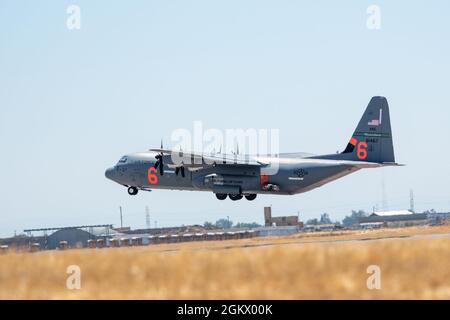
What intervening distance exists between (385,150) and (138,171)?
1866cm

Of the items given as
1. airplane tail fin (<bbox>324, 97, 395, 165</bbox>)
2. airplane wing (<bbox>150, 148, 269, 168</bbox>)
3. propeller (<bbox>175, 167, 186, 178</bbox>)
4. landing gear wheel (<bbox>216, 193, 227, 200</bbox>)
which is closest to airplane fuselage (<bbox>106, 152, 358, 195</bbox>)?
propeller (<bbox>175, 167, 186, 178</bbox>)

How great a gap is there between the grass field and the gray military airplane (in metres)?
29.9

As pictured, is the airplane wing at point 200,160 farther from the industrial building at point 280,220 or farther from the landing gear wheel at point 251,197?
the industrial building at point 280,220

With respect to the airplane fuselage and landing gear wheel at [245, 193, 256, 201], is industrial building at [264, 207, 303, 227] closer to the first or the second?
landing gear wheel at [245, 193, 256, 201]

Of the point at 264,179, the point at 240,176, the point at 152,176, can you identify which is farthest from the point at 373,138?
the point at 152,176

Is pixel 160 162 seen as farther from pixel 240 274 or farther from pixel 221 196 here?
pixel 240 274

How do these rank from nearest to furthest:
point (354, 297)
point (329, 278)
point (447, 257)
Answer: point (354, 297), point (329, 278), point (447, 257)

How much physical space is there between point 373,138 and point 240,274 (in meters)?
38.5

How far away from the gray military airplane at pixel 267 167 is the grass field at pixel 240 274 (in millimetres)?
29887

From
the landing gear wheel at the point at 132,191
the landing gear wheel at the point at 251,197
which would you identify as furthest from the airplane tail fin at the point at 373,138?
the landing gear wheel at the point at 132,191

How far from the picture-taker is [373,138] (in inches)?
2427
